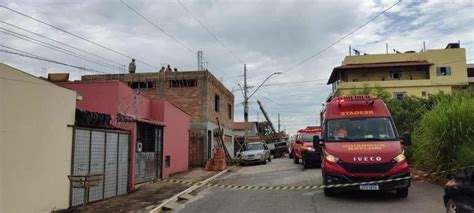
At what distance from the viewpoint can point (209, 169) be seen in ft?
81.1

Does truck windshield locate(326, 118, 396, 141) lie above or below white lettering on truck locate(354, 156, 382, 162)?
above

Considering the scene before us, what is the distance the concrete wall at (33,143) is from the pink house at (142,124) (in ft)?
6.51

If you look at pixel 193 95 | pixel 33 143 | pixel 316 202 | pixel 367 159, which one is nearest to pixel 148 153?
pixel 316 202

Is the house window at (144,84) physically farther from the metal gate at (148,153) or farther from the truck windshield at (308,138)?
the metal gate at (148,153)

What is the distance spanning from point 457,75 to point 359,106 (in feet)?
153

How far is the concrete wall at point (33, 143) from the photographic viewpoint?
870 centimetres

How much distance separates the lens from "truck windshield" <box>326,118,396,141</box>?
1220cm

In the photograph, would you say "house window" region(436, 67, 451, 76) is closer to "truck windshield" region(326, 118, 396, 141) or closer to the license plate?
"truck windshield" region(326, 118, 396, 141)

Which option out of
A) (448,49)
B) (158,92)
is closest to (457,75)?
(448,49)

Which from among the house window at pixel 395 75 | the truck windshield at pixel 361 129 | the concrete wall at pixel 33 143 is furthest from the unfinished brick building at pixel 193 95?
the house window at pixel 395 75

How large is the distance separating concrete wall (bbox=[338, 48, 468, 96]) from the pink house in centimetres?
3449

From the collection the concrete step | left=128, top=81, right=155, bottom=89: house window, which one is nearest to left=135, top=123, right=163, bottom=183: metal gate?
the concrete step

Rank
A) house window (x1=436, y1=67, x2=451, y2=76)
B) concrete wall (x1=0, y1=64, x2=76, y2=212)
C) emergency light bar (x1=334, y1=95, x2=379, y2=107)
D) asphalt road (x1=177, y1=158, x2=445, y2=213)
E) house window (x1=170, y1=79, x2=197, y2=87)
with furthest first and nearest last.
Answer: house window (x1=436, y1=67, x2=451, y2=76) < house window (x1=170, y1=79, x2=197, y2=87) < emergency light bar (x1=334, y1=95, x2=379, y2=107) < asphalt road (x1=177, y1=158, x2=445, y2=213) < concrete wall (x1=0, y1=64, x2=76, y2=212)

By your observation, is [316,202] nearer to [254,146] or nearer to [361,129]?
[361,129]
